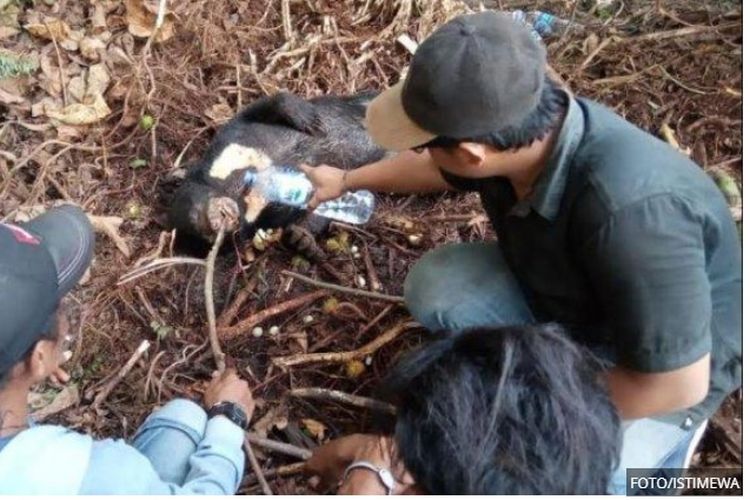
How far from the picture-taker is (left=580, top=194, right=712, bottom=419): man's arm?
186 cm

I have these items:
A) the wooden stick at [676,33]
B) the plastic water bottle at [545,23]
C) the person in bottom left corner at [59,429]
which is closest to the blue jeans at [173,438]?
the person in bottom left corner at [59,429]

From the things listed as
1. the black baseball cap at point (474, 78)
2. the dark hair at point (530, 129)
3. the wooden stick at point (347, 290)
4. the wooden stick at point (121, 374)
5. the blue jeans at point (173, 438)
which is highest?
the black baseball cap at point (474, 78)

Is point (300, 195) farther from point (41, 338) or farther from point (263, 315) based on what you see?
point (41, 338)

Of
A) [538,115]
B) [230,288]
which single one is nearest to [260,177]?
[230,288]

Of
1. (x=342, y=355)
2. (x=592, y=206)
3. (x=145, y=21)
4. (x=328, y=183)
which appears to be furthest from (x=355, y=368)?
(x=145, y=21)

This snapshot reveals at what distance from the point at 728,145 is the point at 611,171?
2088 millimetres

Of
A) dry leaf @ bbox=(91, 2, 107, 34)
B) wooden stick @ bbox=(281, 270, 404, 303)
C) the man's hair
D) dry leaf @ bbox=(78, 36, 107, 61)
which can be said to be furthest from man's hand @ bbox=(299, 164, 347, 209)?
dry leaf @ bbox=(91, 2, 107, 34)

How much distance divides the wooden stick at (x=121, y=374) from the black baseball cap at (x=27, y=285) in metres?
0.94

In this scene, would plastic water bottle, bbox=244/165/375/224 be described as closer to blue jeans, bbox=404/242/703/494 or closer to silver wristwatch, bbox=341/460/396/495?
blue jeans, bbox=404/242/703/494

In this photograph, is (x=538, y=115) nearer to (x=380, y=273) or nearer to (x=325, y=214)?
(x=380, y=273)

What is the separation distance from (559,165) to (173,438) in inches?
54.4

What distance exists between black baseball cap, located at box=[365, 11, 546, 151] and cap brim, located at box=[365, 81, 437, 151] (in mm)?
24

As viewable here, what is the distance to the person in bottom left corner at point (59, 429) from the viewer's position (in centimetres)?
183

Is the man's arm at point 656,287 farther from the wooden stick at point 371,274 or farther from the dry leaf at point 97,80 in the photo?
the dry leaf at point 97,80
